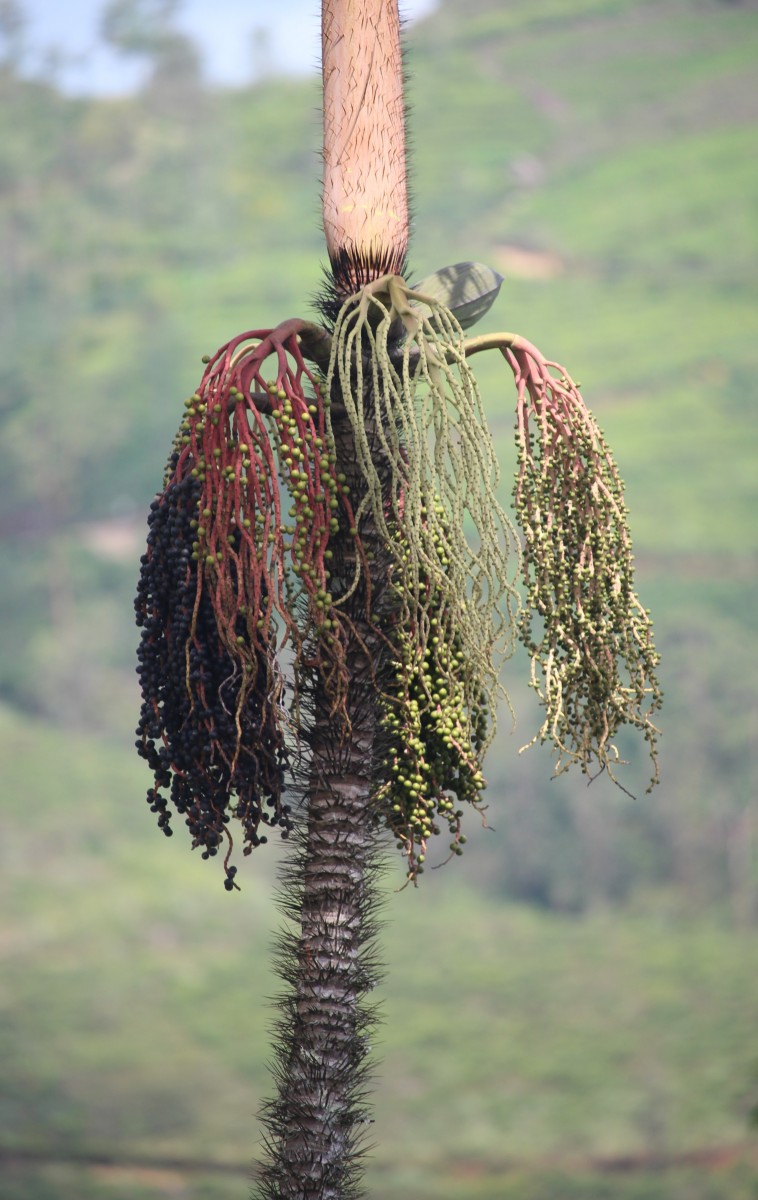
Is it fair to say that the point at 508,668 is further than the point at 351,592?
Yes

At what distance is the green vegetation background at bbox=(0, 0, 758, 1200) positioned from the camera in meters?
13.6

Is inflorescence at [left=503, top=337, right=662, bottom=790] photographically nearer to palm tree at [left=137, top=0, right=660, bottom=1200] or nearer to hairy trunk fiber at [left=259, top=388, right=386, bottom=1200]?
palm tree at [left=137, top=0, right=660, bottom=1200]

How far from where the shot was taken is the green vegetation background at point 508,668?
13594 millimetres

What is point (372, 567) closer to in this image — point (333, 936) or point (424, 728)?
point (424, 728)

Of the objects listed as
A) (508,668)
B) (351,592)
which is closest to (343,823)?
(351,592)

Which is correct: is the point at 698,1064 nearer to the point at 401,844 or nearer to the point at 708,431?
the point at 708,431

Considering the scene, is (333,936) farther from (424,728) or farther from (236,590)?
(236,590)

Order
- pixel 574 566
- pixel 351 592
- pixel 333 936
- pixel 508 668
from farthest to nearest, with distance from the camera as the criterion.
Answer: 1. pixel 508 668
2. pixel 574 566
3. pixel 333 936
4. pixel 351 592

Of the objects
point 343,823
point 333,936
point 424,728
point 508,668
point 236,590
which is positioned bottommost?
point 333,936

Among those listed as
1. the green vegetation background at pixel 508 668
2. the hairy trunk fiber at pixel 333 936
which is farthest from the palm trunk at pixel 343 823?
the green vegetation background at pixel 508 668

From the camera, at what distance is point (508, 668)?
15.9 meters

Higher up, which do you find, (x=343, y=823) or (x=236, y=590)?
(x=236, y=590)

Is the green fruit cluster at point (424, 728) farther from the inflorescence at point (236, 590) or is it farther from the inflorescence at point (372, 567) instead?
the inflorescence at point (236, 590)

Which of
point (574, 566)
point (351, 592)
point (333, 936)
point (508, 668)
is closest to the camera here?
point (351, 592)
